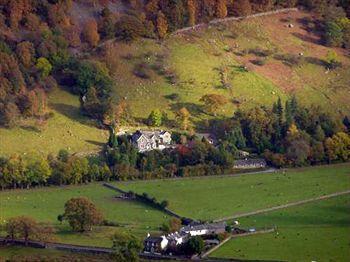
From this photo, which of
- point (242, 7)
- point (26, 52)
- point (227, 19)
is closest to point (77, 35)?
point (26, 52)

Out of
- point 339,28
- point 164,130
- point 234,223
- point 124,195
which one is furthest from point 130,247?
point 339,28

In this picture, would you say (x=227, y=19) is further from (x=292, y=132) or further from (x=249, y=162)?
(x=249, y=162)

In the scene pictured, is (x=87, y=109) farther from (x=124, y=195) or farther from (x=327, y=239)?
(x=327, y=239)

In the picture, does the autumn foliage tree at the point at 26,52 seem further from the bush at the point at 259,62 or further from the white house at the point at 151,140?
the bush at the point at 259,62

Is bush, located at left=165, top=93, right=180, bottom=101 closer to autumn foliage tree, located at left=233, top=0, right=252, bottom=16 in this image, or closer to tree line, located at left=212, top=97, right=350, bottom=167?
tree line, located at left=212, top=97, right=350, bottom=167

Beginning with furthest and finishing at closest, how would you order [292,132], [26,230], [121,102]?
[121,102] < [292,132] < [26,230]

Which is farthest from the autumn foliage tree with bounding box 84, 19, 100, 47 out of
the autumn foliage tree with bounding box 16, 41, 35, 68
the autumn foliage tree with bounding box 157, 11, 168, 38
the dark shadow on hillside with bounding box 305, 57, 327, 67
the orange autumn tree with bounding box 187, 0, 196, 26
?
the dark shadow on hillside with bounding box 305, 57, 327, 67
